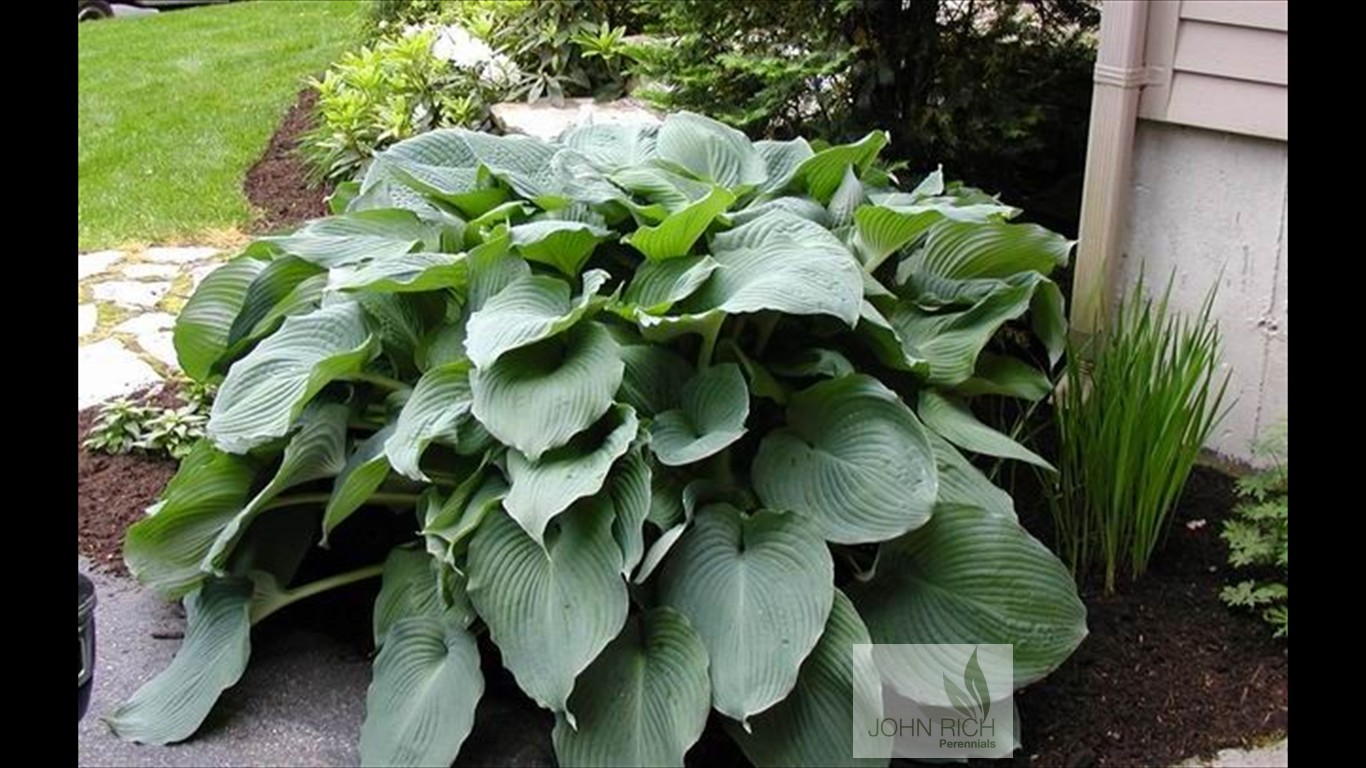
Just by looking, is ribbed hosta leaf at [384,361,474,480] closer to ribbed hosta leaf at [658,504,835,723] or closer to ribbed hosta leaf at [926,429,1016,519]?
ribbed hosta leaf at [658,504,835,723]

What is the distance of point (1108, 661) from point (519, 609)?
3.67 feet

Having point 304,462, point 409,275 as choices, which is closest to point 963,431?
point 409,275

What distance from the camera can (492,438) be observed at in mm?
2588

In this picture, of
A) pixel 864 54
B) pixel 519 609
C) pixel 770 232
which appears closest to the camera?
pixel 519 609

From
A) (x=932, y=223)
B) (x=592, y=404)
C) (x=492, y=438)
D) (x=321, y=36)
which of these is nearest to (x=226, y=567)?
(x=492, y=438)

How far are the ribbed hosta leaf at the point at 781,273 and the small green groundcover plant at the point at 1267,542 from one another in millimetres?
936

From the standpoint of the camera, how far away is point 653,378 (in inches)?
104

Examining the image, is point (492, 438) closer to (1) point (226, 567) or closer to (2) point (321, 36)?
(1) point (226, 567)

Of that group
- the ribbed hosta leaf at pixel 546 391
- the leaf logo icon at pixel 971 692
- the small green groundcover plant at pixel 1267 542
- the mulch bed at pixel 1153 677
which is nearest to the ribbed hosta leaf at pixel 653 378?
the ribbed hosta leaf at pixel 546 391

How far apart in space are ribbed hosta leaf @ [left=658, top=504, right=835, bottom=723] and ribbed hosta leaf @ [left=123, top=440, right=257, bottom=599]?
0.89 m

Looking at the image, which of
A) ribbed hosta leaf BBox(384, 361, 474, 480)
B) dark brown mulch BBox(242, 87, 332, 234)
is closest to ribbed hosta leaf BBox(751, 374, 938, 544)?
ribbed hosta leaf BBox(384, 361, 474, 480)

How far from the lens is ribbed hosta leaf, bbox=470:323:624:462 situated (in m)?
2.45

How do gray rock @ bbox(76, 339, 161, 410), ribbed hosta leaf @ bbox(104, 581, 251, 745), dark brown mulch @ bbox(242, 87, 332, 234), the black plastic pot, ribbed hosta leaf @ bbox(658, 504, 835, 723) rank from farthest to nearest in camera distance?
dark brown mulch @ bbox(242, 87, 332, 234)
gray rock @ bbox(76, 339, 161, 410)
ribbed hosta leaf @ bbox(104, 581, 251, 745)
ribbed hosta leaf @ bbox(658, 504, 835, 723)
the black plastic pot

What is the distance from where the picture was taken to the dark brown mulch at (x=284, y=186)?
5.20m
